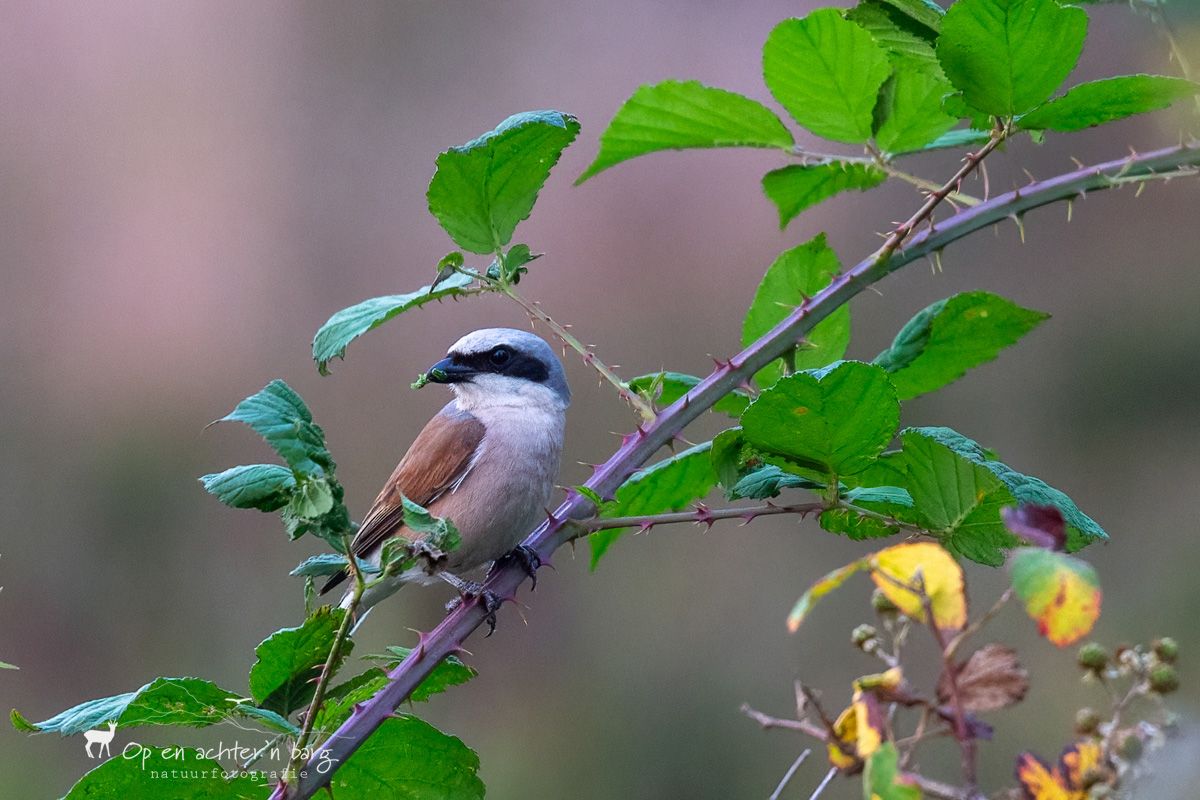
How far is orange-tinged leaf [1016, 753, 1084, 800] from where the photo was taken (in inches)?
33.2

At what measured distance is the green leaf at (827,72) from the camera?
72.0 inches

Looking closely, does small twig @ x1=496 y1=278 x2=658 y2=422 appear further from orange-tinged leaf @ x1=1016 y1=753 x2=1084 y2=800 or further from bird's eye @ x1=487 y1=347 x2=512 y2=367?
bird's eye @ x1=487 y1=347 x2=512 y2=367

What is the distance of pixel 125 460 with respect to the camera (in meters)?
7.50

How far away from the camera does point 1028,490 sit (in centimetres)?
153

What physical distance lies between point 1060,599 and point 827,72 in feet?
3.99

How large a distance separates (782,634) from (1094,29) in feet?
13.1

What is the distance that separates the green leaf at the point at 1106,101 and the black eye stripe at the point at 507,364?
2016mm

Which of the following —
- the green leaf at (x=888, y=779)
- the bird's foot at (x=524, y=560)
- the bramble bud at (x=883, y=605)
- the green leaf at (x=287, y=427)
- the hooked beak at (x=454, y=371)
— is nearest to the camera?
the green leaf at (x=888, y=779)

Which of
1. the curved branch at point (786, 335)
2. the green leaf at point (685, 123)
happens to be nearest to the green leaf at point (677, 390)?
the curved branch at point (786, 335)

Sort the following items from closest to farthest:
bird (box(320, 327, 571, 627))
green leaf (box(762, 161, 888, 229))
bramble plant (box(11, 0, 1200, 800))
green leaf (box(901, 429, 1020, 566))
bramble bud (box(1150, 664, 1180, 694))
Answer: bramble bud (box(1150, 664, 1180, 694)) → bramble plant (box(11, 0, 1200, 800)) → green leaf (box(901, 429, 1020, 566)) → green leaf (box(762, 161, 888, 229)) → bird (box(320, 327, 571, 627))

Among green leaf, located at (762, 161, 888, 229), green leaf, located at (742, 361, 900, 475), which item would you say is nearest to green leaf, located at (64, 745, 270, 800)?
green leaf, located at (742, 361, 900, 475)

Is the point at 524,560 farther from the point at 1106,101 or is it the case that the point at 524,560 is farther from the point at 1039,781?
the point at 1039,781

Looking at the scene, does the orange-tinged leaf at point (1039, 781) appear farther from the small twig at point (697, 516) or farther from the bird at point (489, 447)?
the bird at point (489, 447)

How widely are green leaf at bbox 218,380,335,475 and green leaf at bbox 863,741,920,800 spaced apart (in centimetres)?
67
